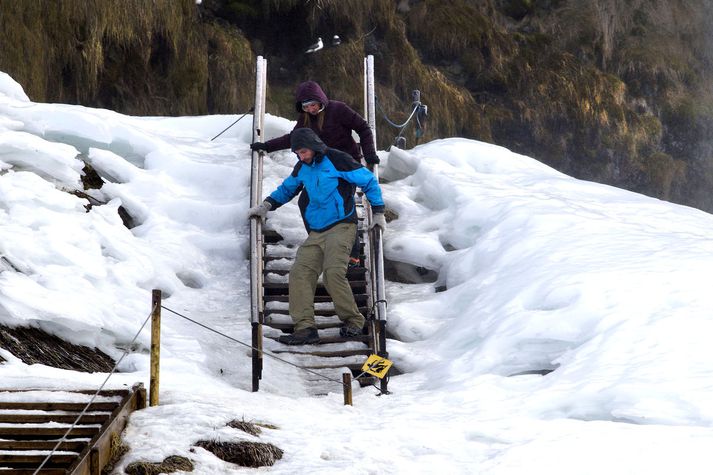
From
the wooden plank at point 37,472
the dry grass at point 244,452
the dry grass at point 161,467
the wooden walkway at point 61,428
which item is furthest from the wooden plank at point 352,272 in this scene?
the wooden plank at point 37,472

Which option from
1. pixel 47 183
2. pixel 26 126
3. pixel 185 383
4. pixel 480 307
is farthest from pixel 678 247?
pixel 26 126

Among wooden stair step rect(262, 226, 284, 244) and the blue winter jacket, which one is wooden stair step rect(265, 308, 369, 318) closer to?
the blue winter jacket

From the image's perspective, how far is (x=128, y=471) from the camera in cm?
463

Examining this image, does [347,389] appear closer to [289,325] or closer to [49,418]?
[289,325]

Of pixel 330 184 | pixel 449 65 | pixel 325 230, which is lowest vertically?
pixel 325 230

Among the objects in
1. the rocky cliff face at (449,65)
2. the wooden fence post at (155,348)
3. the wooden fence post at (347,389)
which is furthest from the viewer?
the rocky cliff face at (449,65)

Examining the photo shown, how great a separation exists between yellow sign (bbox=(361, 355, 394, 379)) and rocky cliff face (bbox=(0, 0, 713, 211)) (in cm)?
755

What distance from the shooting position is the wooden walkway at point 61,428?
442 cm

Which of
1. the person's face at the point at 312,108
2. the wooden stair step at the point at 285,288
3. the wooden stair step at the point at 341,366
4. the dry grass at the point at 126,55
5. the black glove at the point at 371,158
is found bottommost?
the wooden stair step at the point at 341,366

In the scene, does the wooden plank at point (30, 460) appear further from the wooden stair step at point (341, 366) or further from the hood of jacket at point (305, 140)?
the hood of jacket at point (305, 140)

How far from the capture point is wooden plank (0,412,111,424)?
500 cm

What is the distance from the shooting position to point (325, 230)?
26.2ft

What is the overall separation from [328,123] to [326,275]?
186cm

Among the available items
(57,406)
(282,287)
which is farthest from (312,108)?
(57,406)
